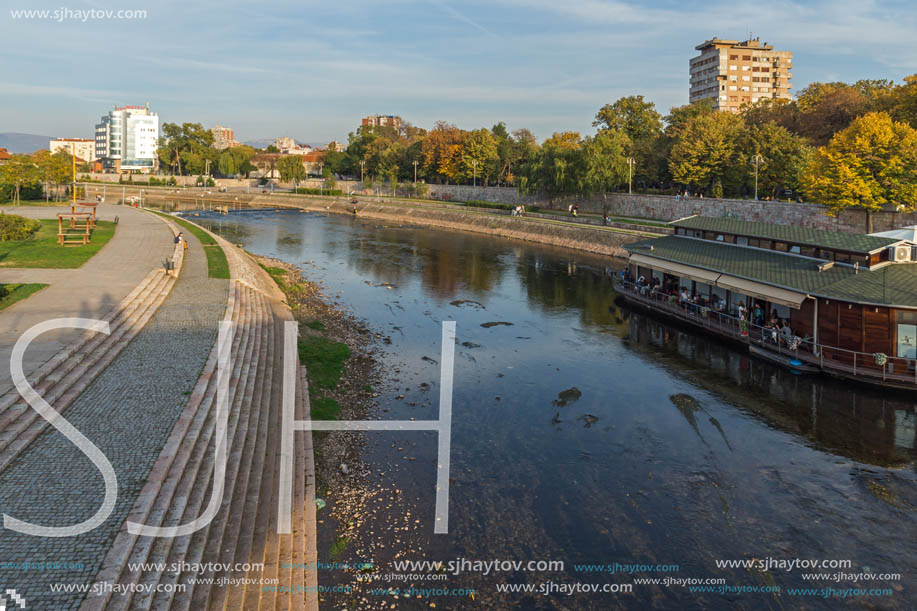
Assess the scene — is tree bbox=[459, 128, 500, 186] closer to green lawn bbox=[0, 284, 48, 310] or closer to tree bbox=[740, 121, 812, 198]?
tree bbox=[740, 121, 812, 198]

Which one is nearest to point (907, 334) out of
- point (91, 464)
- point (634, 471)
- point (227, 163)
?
point (634, 471)

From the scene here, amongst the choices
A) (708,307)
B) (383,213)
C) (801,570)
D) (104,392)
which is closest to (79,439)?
(104,392)

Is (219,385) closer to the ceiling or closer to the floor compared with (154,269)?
closer to the floor

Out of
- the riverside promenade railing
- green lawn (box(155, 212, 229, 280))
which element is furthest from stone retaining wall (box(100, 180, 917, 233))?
green lawn (box(155, 212, 229, 280))

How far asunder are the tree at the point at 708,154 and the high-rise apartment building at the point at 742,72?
255 feet

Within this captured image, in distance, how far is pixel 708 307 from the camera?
111 feet

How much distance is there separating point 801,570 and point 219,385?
15.3 m

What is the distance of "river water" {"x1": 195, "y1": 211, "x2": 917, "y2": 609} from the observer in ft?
43.7

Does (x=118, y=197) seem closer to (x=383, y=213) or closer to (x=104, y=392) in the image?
Answer: (x=383, y=213)

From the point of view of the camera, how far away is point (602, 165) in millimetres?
76688

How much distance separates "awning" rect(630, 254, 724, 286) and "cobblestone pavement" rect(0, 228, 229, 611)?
2554cm

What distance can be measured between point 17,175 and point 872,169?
290 feet

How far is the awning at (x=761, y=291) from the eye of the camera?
27.3m

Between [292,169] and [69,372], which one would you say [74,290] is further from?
[292,169]
